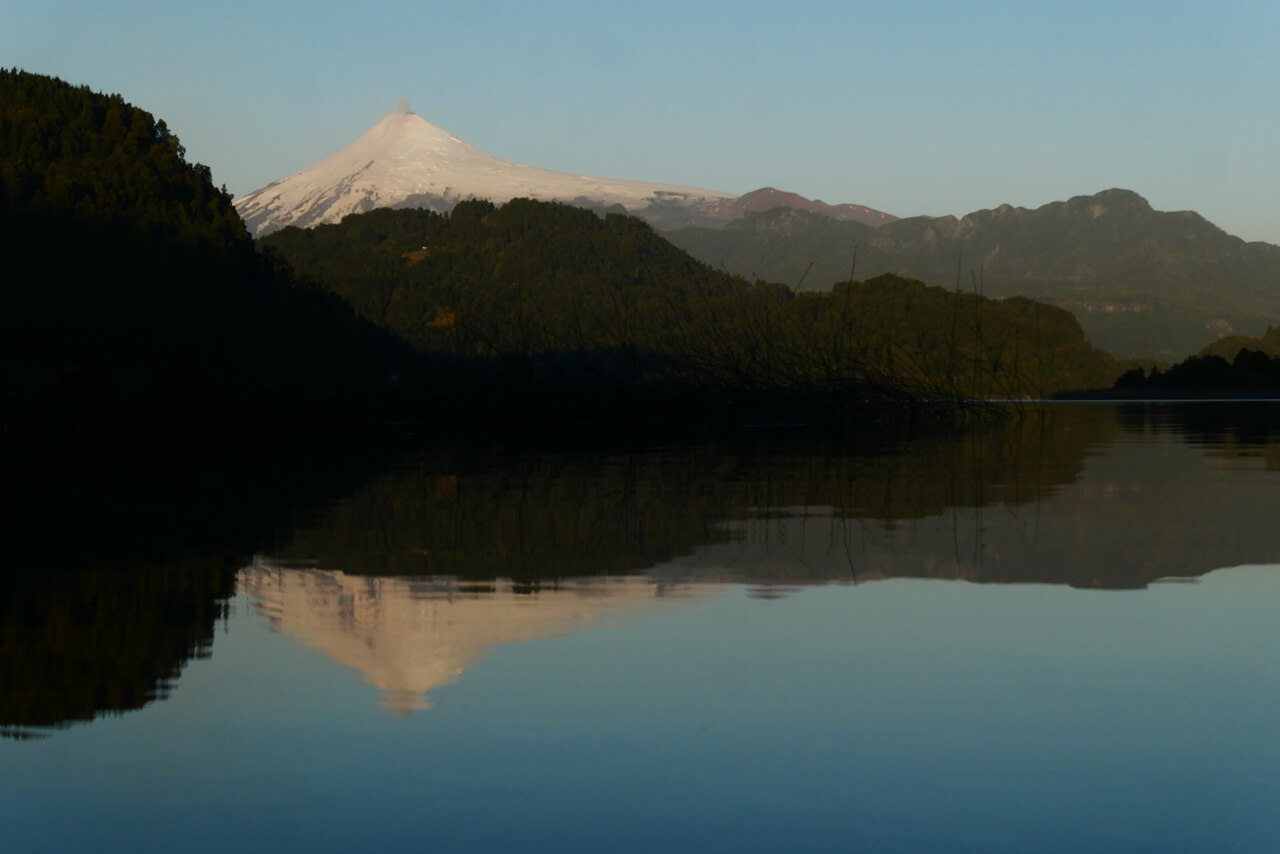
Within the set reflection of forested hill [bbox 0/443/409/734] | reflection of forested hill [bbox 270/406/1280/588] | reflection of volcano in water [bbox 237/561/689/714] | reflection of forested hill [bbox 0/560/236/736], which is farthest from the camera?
reflection of forested hill [bbox 270/406/1280/588]

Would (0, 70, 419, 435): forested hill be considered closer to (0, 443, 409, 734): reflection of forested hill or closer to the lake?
(0, 443, 409, 734): reflection of forested hill

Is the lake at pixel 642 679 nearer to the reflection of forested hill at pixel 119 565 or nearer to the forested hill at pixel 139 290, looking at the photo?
the reflection of forested hill at pixel 119 565

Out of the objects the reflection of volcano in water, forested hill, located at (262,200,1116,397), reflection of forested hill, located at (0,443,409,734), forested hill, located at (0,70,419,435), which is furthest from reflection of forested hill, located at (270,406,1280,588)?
forested hill, located at (262,200,1116,397)

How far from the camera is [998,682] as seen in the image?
4316 mm

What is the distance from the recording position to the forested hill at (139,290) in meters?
22.8

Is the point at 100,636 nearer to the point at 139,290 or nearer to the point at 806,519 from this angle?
the point at 806,519

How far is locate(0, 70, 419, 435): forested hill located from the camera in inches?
896

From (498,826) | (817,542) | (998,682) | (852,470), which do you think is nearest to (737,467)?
(852,470)

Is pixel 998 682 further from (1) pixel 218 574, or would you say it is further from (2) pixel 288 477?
(2) pixel 288 477

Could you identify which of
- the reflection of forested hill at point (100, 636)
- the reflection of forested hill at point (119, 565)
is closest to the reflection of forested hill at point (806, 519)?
the reflection of forested hill at point (119, 565)

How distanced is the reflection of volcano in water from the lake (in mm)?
22

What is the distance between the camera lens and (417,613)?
5547 mm

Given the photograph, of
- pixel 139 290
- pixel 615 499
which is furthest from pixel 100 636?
pixel 139 290

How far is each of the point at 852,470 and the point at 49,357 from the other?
17.6 metres
